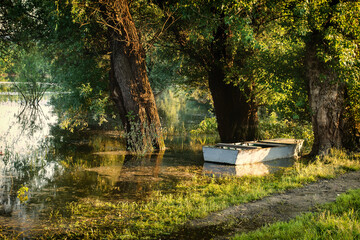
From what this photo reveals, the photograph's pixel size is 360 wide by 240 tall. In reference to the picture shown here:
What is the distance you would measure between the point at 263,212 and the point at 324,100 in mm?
7741

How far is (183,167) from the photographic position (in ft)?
44.3

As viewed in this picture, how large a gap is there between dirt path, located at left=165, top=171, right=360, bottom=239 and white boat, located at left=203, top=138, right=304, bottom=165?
12.0 feet

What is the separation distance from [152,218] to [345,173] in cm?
690

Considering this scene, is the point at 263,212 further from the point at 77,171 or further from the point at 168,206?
the point at 77,171

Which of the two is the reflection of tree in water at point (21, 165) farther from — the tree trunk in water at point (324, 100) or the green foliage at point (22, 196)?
the tree trunk in water at point (324, 100)

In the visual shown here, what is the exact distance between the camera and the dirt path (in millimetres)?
6898

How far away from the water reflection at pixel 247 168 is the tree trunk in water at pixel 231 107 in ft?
13.2

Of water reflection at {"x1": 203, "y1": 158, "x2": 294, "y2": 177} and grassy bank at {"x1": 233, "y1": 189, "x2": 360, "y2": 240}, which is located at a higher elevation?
water reflection at {"x1": 203, "y1": 158, "x2": 294, "y2": 177}

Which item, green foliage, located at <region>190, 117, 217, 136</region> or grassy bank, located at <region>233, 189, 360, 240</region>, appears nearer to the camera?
grassy bank, located at <region>233, 189, 360, 240</region>

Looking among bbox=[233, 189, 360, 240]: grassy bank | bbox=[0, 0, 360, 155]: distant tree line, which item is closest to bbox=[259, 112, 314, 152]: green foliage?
bbox=[0, 0, 360, 155]: distant tree line

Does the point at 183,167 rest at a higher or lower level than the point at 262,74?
lower

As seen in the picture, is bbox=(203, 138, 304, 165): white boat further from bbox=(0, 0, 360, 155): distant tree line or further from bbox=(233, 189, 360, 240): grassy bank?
bbox=(233, 189, 360, 240): grassy bank

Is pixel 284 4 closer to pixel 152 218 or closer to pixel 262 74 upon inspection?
pixel 262 74

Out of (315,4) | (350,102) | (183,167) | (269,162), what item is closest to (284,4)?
(315,4)
